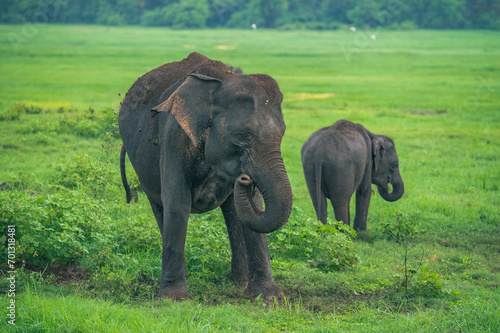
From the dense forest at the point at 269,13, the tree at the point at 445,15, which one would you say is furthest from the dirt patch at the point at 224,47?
the tree at the point at 445,15

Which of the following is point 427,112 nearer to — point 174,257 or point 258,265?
point 258,265

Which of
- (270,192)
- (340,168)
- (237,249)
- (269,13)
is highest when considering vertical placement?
(269,13)

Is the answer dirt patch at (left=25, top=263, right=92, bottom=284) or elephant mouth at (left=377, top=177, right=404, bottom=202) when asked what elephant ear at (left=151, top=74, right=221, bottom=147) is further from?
elephant mouth at (left=377, top=177, right=404, bottom=202)

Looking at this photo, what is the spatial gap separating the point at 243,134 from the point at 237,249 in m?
1.89

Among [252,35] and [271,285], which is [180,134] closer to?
[271,285]

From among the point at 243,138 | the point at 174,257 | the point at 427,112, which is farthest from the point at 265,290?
the point at 427,112

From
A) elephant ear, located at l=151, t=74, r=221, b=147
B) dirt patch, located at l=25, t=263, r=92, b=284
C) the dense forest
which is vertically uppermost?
the dense forest

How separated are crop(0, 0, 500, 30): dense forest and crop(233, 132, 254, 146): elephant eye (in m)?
48.0

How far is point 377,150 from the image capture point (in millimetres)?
10180

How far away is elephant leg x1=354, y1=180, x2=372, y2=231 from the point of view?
32.0ft

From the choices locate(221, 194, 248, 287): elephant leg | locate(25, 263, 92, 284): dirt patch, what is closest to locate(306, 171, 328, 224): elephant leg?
locate(221, 194, 248, 287): elephant leg

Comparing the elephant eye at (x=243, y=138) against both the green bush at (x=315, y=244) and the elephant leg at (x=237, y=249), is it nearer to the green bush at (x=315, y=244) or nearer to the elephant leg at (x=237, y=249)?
the elephant leg at (x=237, y=249)

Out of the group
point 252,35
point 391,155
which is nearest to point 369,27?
point 252,35

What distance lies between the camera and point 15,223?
6.90 metres
